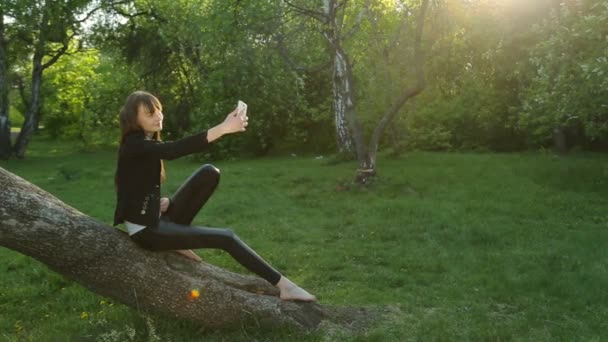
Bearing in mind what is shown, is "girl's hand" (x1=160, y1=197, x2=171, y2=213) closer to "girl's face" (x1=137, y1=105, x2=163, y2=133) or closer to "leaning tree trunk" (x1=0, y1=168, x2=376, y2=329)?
"leaning tree trunk" (x1=0, y1=168, x2=376, y2=329)

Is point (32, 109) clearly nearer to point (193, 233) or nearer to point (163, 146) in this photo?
point (193, 233)

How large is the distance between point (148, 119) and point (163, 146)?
393mm

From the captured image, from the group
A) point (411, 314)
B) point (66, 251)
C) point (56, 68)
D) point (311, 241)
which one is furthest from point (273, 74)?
point (56, 68)

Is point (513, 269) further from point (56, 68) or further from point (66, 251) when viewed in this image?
point (56, 68)

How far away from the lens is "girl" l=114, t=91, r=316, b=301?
5.82m

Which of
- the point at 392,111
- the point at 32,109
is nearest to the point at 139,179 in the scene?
the point at 392,111

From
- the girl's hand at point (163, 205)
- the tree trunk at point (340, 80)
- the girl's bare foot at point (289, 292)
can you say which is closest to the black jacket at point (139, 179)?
the girl's hand at point (163, 205)

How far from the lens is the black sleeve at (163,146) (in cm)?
564

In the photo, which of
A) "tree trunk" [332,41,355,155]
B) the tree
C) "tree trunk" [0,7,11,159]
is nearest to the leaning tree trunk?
the tree

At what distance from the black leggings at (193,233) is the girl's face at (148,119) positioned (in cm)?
86

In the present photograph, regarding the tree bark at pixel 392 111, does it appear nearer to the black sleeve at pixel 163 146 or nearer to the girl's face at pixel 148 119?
the girl's face at pixel 148 119

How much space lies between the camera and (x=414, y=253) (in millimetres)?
11695

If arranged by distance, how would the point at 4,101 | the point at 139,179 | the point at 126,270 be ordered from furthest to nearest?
the point at 4,101
the point at 126,270
the point at 139,179

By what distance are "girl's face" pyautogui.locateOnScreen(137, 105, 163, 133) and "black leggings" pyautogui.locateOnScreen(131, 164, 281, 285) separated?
86 centimetres
